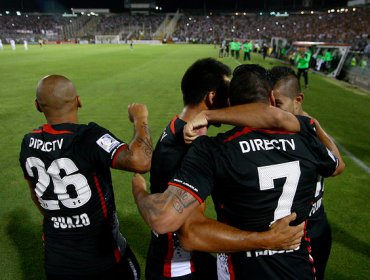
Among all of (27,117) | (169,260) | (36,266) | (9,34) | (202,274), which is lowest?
(9,34)

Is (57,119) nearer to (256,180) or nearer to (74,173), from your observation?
(74,173)

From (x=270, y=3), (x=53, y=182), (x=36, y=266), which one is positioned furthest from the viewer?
(x=270, y=3)

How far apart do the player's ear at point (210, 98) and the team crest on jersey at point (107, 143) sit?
0.72 metres

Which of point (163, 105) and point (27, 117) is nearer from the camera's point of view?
point (27, 117)

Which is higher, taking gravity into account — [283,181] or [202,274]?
[283,181]

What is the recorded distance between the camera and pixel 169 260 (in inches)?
98.0

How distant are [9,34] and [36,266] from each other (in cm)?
8094

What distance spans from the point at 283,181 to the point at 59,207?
1.61 meters

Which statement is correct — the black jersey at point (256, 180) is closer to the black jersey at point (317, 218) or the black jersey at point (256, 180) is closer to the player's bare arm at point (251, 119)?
the player's bare arm at point (251, 119)

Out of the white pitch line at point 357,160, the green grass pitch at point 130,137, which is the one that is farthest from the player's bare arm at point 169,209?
the white pitch line at point 357,160

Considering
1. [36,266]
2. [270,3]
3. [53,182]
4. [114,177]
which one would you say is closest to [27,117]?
[114,177]

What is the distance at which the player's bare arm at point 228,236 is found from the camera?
1827mm

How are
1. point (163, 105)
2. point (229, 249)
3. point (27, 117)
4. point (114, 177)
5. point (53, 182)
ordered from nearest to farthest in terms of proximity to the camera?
point (229, 249), point (53, 182), point (114, 177), point (27, 117), point (163, 105)

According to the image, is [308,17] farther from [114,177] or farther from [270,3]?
[114,177]
